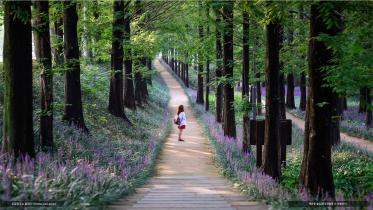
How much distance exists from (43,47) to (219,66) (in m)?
12.1

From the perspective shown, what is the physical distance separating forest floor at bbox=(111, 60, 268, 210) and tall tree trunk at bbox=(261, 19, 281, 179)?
3.63 ft

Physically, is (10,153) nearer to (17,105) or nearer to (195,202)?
(17,105)

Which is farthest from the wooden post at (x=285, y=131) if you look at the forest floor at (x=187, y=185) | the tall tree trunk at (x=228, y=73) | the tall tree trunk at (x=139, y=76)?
the tall tree trunk at (x=139, y=76)

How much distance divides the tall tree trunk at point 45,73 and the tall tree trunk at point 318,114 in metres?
6.05

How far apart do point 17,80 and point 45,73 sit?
274 centimetres

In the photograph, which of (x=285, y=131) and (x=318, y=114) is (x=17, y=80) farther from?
(x=285, y=131)

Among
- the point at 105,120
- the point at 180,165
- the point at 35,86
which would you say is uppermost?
the point at 35,86

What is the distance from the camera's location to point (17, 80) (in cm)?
811

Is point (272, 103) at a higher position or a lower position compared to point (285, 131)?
higher

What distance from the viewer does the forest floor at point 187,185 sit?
6648mm

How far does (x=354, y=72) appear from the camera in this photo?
654 cm

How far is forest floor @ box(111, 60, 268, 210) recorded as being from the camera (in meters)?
6.65

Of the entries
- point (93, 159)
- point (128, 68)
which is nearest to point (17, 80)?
point (93, 159)

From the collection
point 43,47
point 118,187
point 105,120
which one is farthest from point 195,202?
point 105,120
